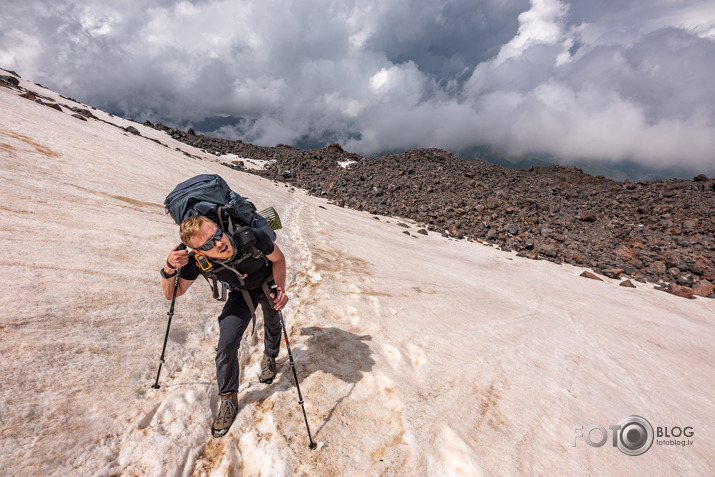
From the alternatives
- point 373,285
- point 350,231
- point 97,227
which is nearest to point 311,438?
point 373,285

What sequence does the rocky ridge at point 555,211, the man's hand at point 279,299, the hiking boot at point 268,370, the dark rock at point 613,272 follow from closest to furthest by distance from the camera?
the man's hand at point 279,299
the hiking boot at point 268,370
the dark rock at point 613,272
the rocky ridge at point 555,211

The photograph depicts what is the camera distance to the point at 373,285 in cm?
818

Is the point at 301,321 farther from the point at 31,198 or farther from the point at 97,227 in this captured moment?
the point at 31,198

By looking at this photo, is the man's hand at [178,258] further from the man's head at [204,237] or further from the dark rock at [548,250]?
the dark rock at [548,250]

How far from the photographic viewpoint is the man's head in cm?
288

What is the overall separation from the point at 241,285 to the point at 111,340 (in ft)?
7.84

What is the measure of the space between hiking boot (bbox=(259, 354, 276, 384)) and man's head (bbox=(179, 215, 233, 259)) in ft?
6.86

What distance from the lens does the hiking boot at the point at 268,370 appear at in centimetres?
415

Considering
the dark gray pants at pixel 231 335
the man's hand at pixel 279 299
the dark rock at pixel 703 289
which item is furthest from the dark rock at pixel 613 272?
the dark gray pants at pixel 231 335

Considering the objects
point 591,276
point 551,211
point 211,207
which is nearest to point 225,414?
point 211,207

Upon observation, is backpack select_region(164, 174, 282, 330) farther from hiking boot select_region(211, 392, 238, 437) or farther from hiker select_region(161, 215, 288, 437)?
hiking boot select_region(211, 392, 238, 437)

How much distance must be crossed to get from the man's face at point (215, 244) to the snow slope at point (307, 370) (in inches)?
A: 85.7

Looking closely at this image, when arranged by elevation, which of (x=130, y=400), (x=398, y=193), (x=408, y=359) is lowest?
(x=130, y=400)

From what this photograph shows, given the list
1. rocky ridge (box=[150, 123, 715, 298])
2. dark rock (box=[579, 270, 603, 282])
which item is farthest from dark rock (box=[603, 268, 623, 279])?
dark rock (box=[579, 270, 603, 282])
